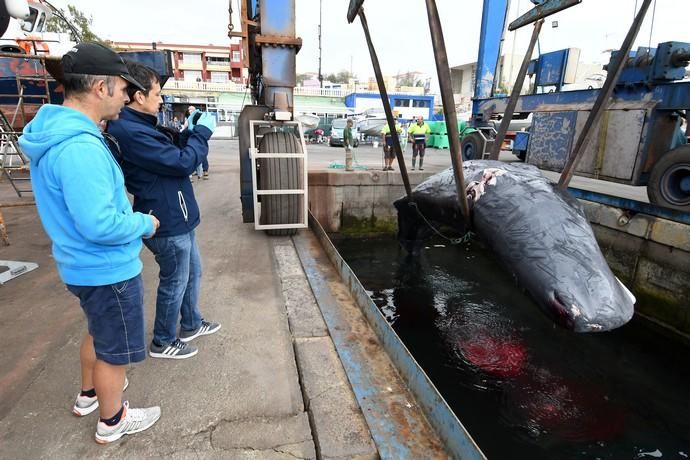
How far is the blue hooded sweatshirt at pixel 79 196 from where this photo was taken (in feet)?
4.67

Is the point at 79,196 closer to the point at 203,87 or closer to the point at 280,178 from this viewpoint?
the point at 280,178

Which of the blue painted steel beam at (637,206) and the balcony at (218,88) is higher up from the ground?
the balcony at (218,88)

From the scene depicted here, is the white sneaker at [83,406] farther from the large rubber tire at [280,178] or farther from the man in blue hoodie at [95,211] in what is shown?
the large rubber tire at [280,178]

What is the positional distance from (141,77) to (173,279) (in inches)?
42.9

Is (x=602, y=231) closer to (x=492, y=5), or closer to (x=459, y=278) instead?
(x=459, y=278)

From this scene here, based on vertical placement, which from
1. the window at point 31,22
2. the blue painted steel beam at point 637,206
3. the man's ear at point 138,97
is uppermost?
the window at point 31,22

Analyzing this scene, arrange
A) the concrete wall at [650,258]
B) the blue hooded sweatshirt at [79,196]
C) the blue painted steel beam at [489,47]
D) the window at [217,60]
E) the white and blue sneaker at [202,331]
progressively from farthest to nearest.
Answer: the window at [217,60], the blue painted steel beam at [489,47], the concrete wall at [650,258], the white and blue sneaker at [202,331], the blue hooded sweatshirt at [79,196]

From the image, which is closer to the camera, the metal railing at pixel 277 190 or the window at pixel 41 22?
the metal railing at pixel 277 190

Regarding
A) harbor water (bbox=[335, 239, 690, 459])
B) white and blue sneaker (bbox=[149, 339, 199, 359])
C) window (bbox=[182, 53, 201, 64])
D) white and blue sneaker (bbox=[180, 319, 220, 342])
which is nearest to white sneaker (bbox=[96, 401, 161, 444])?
white and blue sneaker (bbox=[149, 339, 199, 359])

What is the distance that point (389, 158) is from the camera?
10.4m

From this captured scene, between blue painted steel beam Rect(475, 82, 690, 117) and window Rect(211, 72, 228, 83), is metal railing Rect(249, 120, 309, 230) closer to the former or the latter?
blue painted steel beam Rect(475, 82, 690, 117)

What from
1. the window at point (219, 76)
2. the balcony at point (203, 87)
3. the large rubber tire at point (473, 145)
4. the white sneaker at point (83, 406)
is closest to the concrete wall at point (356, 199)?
the large rubber tire at point (473, 145)

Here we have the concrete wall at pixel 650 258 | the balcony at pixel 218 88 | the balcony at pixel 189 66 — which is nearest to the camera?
the concrete wall at pixel 650 258

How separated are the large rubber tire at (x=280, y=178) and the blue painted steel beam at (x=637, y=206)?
4.59m
